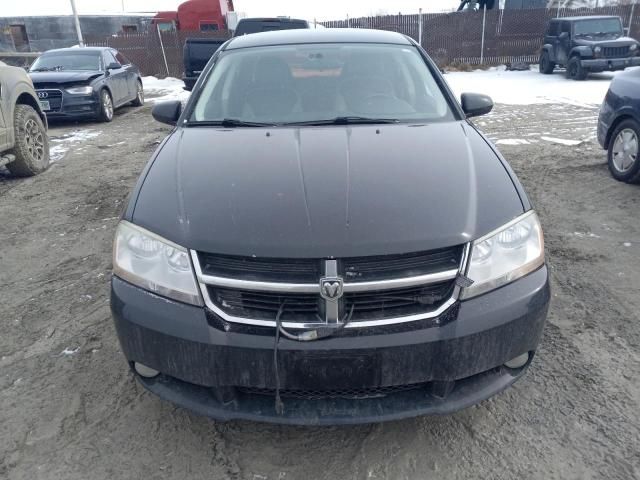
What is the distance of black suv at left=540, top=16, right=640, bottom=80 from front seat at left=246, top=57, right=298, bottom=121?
13.9 meters

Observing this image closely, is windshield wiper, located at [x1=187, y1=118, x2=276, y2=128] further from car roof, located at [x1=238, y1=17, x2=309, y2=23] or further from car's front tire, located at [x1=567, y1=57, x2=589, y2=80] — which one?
car's front tire, located at [x1=567, y1=57, x2=589, y2=80]

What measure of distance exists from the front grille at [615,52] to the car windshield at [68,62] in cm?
1328

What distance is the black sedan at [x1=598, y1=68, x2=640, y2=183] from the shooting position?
16.8 feet

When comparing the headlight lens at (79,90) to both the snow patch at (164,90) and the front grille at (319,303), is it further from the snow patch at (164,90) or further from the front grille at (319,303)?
the front grille at (319,303)

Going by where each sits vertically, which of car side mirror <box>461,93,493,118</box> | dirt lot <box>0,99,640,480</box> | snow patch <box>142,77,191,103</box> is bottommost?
snow patch <box>142,77,191,103</box>

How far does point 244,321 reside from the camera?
186 cm

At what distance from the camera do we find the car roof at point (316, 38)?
3594 mm

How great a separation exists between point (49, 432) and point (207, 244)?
1.20 m

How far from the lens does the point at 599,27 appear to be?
602 inches

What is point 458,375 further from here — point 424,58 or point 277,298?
point 424,58

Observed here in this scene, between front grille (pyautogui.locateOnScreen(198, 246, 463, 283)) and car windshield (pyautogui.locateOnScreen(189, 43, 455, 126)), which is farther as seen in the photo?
car windshield (pyautogui.locateOnScreen(189, 43, 455, 126))

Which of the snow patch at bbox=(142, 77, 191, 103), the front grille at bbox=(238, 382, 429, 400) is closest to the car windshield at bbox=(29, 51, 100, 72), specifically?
the snow patch at bbox=(142, 77, 191, 103)

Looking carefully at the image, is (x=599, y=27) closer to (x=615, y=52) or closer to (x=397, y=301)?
(x=615, y=52)

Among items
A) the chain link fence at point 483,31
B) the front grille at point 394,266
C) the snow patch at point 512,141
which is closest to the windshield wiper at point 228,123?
the front grille at point 394,266
